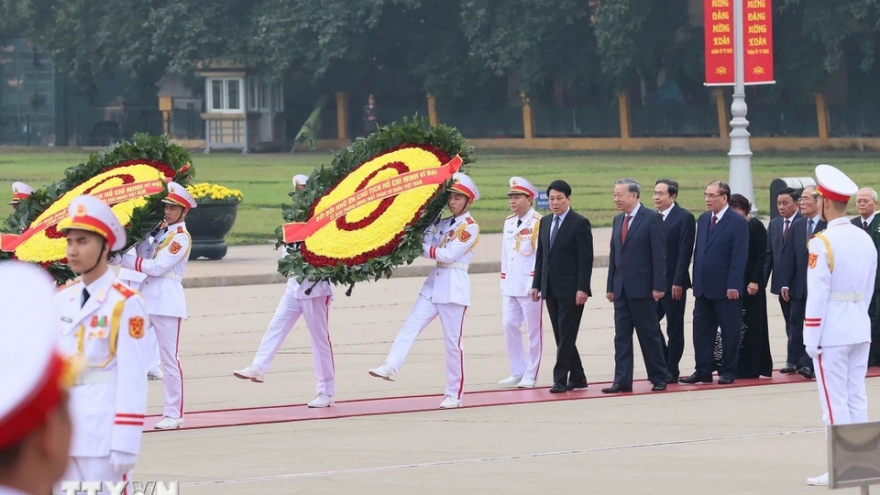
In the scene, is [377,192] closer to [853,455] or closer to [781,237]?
[781,237]

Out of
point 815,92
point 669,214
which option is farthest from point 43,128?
point 669,214

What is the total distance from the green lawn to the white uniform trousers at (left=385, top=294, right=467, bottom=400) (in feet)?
48.6

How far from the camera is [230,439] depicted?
10008 mm

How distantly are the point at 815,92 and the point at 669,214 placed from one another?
129ft

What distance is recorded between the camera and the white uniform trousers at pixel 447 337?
11.2 metres

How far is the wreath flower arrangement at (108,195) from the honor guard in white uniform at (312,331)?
1.13 metres

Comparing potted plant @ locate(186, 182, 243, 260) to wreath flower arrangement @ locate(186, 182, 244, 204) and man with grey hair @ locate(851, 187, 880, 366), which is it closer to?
wreath flower arrangement @ locate(186, 182, 244, 204)

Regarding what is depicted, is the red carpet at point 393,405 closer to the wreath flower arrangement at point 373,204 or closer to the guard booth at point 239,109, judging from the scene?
the wreath flower arrangement at point 373,204

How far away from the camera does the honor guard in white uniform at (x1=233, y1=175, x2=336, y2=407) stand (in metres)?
11.3

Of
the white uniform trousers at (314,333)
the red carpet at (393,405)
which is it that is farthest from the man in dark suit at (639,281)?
the white uniform trousers at (314,333)

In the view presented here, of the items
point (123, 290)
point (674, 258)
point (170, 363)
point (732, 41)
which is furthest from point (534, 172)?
point (123, 290)

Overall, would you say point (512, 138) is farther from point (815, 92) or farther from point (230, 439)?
point (230, 439)

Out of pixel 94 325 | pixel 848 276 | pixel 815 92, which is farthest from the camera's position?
pixel 815 92

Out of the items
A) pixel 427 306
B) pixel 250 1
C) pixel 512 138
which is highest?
pixel 250 1
